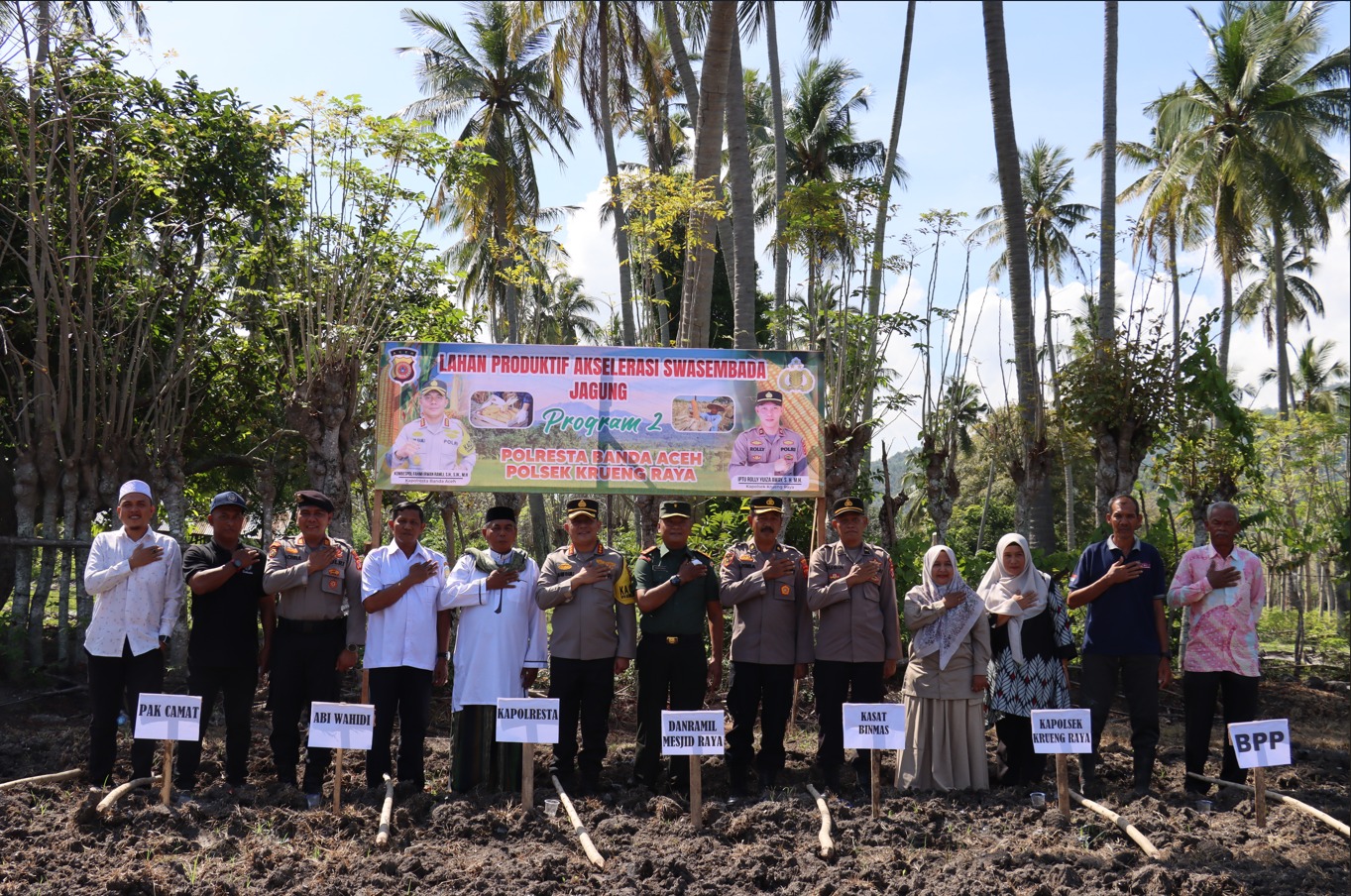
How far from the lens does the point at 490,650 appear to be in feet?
19.5

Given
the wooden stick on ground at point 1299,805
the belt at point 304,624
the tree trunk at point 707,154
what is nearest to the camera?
the wooden stick on ground at point 1299,805

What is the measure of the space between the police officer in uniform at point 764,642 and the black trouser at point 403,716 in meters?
1.76

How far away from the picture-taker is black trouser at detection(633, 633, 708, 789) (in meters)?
6.00

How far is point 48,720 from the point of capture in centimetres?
757

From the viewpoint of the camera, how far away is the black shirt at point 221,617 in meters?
5.70

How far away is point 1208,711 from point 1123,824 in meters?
1.45

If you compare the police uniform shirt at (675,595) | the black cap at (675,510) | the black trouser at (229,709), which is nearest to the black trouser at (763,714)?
the police uniform shirt at (675,595)

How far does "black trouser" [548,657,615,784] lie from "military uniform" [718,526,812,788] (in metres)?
0.75

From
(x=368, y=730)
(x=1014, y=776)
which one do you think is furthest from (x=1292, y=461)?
(x=368, y=730)

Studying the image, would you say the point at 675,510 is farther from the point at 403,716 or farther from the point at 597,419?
the point at 403,716

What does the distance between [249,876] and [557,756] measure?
1.91 metres

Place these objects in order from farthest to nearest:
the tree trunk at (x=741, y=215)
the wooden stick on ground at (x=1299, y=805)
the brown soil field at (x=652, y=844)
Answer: the tree trunk at (x=741, y=215) → the wooden stick on ground at (x=1299, y=805) → the brown soil field at (x=652, y=844)

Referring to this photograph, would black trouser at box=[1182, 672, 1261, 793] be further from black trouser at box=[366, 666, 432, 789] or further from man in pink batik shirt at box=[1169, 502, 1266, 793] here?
black trouser at box=[366, 666, 432, 789]

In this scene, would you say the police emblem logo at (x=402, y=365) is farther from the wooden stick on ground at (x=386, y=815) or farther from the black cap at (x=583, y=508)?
the wooden stick on ground at (x=386, y=815)
